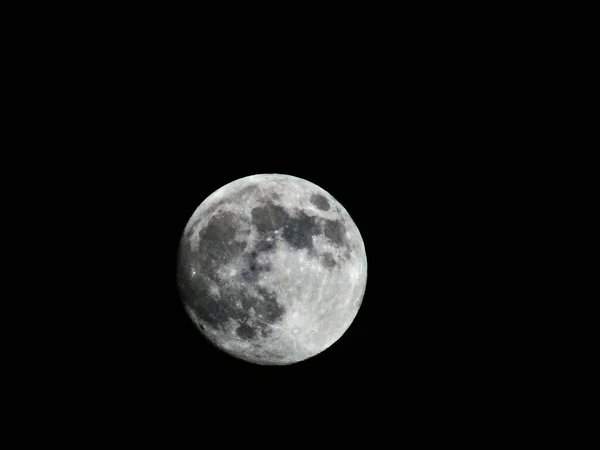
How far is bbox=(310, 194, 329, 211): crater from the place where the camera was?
3713mm

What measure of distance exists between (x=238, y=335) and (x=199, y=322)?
1.31ft

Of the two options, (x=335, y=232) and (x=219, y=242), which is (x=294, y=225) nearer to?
(x=335, y=232)

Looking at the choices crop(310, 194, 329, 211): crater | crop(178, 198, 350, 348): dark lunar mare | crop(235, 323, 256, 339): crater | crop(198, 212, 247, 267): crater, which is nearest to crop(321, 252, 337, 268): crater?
crop(178, 198, 350, 348): dark lunar mare

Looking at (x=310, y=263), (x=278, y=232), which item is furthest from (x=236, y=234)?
(x=310, y=263)

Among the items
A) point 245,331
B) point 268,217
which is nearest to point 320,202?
point 268,217

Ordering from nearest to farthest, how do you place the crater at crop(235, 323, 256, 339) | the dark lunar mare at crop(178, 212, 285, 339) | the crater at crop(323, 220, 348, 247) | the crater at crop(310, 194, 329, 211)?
the dark lunar mare at crop(178, 212, 285, 339), the crater at crop(235, 323, 256, 339), the crater at crop(323, 220, 348, 247), the crater at crop(310, 194, 329, 211)

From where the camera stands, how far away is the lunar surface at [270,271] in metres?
3.35

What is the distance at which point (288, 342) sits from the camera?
3521 millimetres

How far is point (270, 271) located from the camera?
3326mm

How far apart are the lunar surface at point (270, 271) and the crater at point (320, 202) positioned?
0.03 feet

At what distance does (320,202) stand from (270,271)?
797 mm

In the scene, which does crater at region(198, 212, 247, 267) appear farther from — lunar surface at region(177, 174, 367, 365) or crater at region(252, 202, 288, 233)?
crater at region(252, 202, 288, 233)

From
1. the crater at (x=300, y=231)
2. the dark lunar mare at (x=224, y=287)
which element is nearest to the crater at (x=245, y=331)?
the dark lunar mare at (x=224, y=287)

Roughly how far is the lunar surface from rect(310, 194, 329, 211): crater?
10mm
